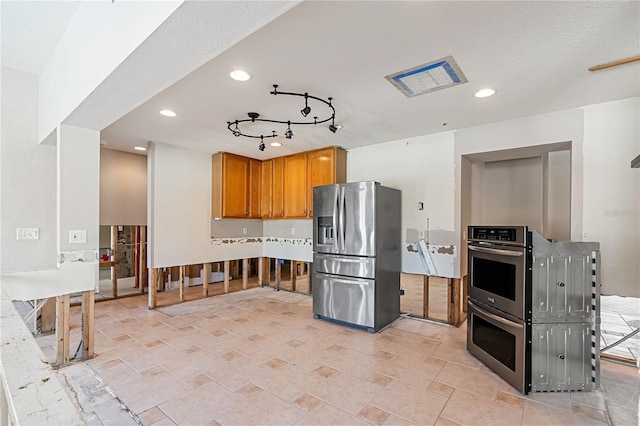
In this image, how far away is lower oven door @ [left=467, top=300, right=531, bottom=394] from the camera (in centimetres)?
232

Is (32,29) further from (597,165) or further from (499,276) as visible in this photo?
(597,165)

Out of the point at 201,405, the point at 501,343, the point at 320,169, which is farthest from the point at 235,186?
the point at 501,343

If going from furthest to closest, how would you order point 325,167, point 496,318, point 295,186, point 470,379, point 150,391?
point 295,186 → point 325,167 → point 496,318 → point 470,379 → point 150,391

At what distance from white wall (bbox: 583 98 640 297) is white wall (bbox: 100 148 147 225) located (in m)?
6.11

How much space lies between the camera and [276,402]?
2.16m

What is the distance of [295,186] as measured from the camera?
5.00 m

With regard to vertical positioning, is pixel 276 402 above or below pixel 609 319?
below

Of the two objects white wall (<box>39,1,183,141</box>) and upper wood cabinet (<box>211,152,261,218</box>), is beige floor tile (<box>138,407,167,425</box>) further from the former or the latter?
upper wood cabinet (<box>211,152,261,218</box>)

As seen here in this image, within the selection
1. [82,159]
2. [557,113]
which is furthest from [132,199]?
[557,113]

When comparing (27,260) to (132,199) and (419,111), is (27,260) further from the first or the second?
(419,111)

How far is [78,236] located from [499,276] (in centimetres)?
358

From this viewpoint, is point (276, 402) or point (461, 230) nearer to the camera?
point (276, 402)

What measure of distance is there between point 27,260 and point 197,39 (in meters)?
2.93

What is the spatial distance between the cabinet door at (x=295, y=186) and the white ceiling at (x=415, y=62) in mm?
1311
